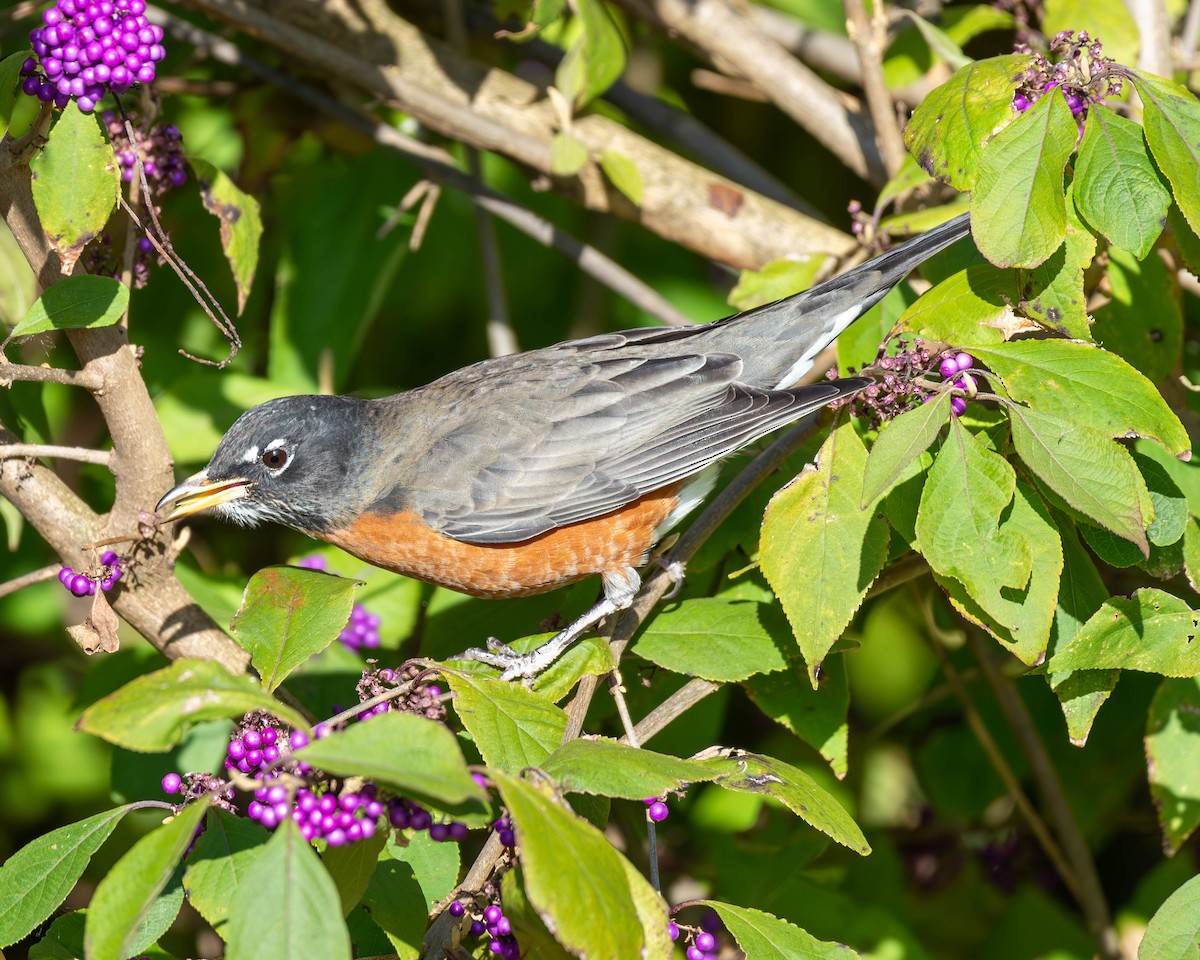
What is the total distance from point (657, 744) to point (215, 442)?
154cm

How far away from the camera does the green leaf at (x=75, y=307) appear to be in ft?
7.32

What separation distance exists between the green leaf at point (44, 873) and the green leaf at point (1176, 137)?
2048mm

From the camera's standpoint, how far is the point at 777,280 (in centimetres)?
331

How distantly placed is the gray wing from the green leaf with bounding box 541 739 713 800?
145cm

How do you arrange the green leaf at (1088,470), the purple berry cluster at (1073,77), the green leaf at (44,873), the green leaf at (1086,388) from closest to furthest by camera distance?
the green leaf at (44,873), the green leaf at (1088,470), the green leaf at (1086,388), the purple berry cluster at (1073,77)

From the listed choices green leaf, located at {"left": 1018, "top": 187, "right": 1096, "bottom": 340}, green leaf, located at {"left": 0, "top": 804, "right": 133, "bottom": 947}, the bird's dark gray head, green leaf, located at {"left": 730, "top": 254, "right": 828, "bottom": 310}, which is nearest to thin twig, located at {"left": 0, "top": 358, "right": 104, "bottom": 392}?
the bird's dark gray head

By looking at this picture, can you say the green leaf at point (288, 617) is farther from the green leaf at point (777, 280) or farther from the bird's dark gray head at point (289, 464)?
the green leaf at point (777, 280)

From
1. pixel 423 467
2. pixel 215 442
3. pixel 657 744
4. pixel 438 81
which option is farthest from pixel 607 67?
pixel 657 744

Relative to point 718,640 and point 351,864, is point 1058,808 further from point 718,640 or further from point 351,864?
point 351,864

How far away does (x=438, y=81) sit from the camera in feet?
12.9

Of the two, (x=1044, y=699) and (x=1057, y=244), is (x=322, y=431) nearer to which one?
(x=1057, y=244)

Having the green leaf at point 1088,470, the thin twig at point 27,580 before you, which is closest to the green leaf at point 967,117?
the green leaf at point 1088,470

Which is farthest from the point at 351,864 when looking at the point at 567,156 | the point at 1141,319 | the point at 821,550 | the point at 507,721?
the point at 567,156

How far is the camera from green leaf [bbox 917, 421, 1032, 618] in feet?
6.66
